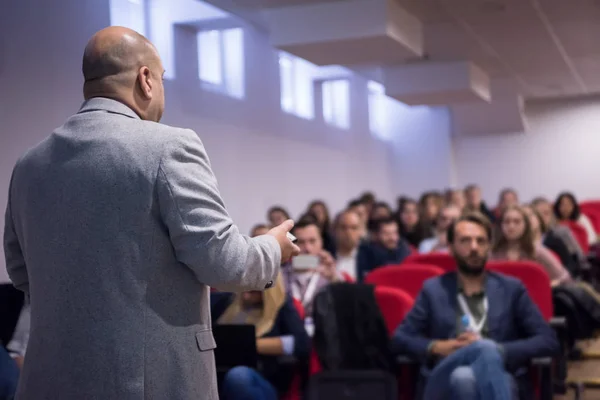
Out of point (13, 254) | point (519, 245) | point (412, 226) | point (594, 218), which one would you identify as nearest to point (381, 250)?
point (519, 245)

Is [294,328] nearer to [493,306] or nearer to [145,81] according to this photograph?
[493,306]

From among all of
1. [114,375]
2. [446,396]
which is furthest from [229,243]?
[446,396]

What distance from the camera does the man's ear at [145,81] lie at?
72.4 inches

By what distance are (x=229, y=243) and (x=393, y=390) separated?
268cm

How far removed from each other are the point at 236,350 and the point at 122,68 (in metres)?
2.24

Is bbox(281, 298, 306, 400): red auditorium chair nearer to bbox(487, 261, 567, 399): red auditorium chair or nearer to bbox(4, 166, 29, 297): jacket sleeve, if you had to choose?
bbox(487, 261, 567, 399): red auditorium chair

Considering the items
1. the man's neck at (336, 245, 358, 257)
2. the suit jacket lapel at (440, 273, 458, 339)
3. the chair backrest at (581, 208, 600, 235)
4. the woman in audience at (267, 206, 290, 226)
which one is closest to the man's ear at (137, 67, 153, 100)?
the suit jacket lapel at (440, 273, 458, 339)

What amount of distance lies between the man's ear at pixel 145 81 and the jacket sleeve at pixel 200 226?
146 mm

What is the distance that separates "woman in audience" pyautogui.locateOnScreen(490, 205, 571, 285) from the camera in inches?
241

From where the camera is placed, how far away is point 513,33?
9594 millimetres

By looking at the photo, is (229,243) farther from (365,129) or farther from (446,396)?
(365,129)

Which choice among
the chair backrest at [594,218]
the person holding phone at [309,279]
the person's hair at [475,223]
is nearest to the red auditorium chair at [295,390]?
the person holding phone at [309,279]

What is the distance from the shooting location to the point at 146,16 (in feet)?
18.8

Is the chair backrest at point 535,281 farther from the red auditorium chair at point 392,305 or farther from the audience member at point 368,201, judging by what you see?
the audience member at point 368,201
